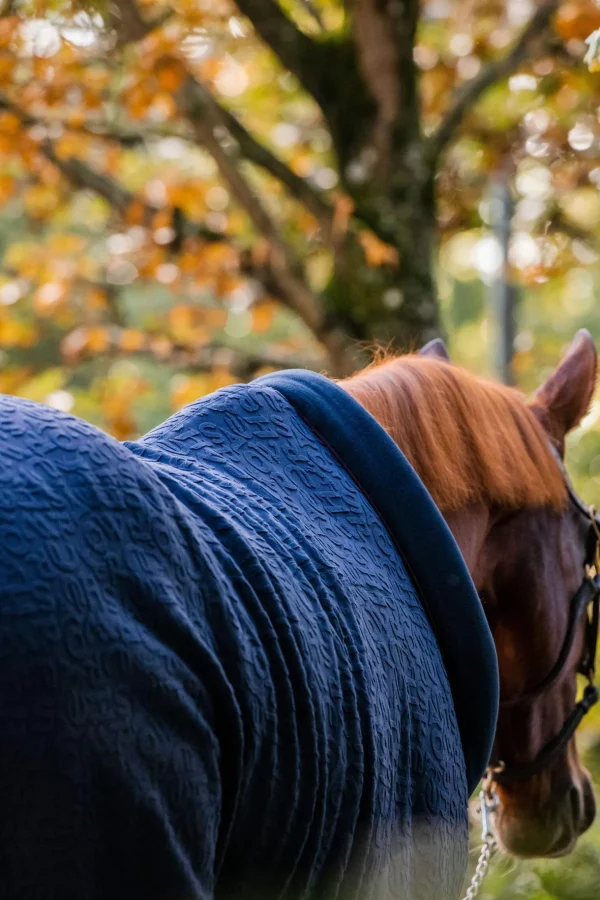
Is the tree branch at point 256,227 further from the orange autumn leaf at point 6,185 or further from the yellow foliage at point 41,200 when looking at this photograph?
the yellow foliage at point 41,200

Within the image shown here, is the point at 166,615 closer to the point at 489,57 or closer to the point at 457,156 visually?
the point at 489,57

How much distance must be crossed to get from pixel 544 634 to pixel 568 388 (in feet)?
1.66

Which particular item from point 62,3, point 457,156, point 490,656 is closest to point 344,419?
point 490,656

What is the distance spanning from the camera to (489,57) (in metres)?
5.01

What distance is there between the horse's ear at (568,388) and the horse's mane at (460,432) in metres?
0.12

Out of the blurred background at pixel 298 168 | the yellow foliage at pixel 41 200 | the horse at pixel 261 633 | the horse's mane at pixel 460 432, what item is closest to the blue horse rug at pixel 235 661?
the horse at pixel 261 633

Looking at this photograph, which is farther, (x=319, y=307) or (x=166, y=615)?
(x=319, y=307)

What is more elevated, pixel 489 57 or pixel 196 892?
pixel 489 57

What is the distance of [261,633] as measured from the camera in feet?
3.83

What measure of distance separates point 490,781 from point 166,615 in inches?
55.3

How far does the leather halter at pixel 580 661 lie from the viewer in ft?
6.65

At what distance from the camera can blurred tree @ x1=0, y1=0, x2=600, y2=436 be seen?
3.84 metres

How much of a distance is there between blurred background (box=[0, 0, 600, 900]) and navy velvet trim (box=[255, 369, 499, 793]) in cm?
133

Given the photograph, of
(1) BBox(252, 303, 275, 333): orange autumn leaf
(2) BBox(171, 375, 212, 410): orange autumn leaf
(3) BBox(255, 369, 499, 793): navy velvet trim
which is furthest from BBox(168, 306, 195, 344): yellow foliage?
(3) BBox(255, 369, 499, 793): navy velvet trim
